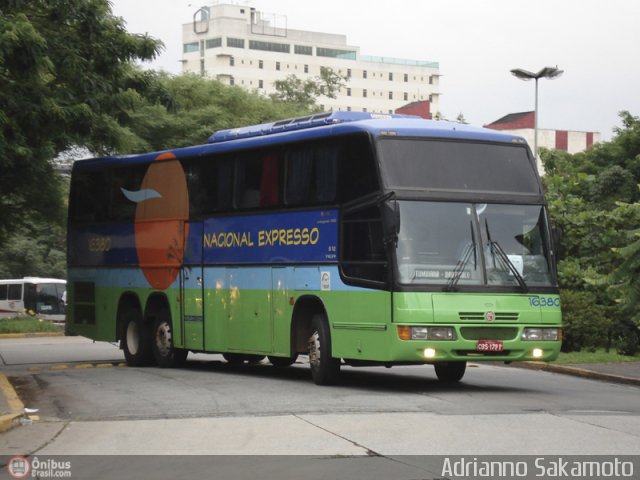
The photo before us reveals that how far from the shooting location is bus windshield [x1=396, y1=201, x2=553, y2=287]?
669 inches

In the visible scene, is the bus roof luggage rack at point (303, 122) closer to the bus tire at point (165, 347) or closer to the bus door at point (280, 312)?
the bus door at point (280, 312)

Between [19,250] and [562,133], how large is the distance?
5440 centimetres

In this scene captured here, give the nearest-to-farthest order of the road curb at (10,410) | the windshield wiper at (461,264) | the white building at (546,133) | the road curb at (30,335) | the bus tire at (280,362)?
the road curb at (10,410) < the windshield wiper at (461,264) < the bus tire at (280,362) < the road curb at (30,335) < the white building at (546,133)

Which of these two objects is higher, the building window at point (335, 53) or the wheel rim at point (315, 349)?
the building window at point (335, 53)

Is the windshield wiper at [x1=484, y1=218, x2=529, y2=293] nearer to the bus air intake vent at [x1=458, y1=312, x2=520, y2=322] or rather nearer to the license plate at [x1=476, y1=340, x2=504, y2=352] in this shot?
the bus air intake vent at [x1=458, y1=312, x2=520, y2=322]

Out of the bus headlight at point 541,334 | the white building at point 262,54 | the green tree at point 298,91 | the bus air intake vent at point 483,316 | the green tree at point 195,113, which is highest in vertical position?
the white building at point 262,54

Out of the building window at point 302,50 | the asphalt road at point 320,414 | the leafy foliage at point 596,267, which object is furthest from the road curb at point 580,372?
the building window at point 302,50

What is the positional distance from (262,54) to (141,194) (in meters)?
166

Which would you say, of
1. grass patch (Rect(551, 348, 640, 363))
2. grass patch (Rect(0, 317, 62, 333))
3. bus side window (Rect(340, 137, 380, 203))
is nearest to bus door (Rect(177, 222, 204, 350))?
bus side window (Rect(340, 137, 380, 203))

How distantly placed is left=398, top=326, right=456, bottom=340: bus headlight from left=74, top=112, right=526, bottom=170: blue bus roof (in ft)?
9.13

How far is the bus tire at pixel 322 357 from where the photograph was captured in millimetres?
18125

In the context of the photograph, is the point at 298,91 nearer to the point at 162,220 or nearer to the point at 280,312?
the point at 162,220

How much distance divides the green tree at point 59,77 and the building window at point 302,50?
17160 cm

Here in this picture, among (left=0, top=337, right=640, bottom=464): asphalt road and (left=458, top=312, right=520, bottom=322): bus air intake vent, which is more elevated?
(left=458, top=312, right=520, bottom=322): bus air intake vent
